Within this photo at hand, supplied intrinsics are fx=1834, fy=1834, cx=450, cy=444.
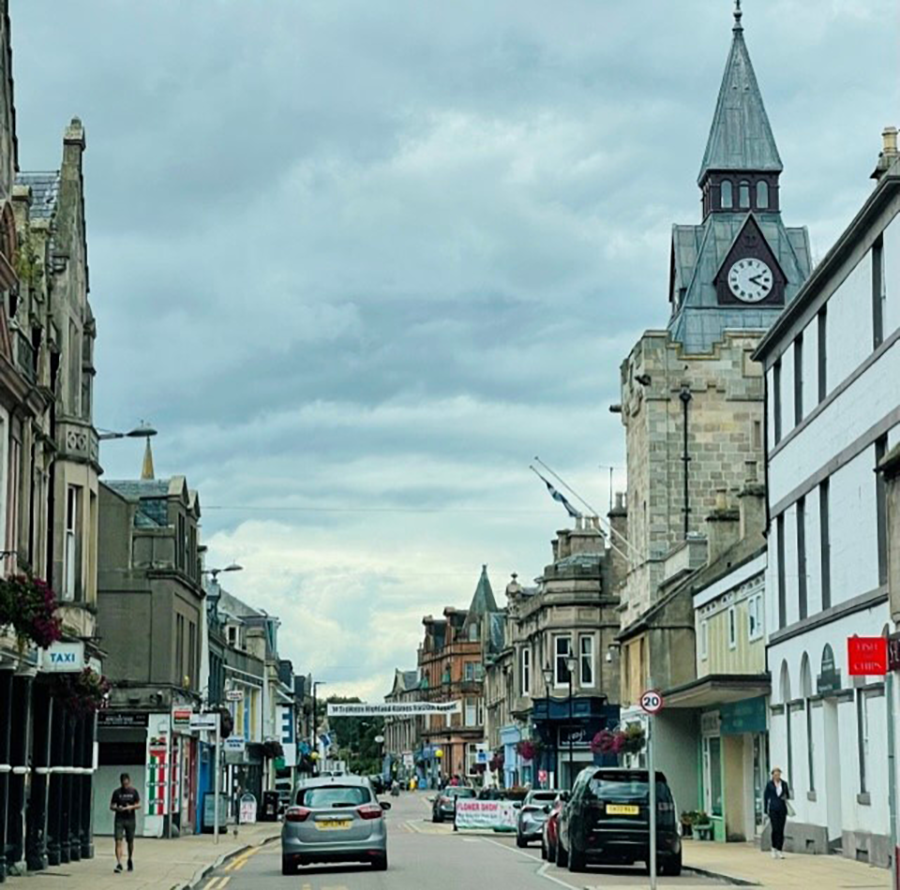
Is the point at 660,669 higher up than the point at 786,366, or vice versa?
the point at 786,366

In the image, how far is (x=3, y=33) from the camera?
94.5 ft

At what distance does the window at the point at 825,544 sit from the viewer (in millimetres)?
35594

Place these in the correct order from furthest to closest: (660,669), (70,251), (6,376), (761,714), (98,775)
→ 1. (660,669)
2. (98,775)
3. (761,714)
4. (70,251)
5. (6,376)

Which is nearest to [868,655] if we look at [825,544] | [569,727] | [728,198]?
[825,544]

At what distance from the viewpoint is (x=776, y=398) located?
134 feet

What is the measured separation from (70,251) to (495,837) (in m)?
23.6

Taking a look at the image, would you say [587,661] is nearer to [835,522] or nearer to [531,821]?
[531,821]

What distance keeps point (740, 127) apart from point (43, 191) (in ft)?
132

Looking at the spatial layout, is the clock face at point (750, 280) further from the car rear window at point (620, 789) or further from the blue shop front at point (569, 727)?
the car rear window at point (620, 789)

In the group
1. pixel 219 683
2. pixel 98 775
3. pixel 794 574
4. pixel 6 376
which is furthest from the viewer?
pixel 219 683


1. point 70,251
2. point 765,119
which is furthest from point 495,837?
point 765,119

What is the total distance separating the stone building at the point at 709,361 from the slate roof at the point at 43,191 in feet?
82.0

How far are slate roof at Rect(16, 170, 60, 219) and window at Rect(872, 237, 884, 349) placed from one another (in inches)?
634

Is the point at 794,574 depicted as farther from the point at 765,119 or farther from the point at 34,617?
the point at 765,119
